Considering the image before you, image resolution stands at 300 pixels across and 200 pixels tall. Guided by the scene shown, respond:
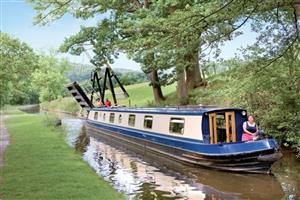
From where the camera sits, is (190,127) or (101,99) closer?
(190,127)

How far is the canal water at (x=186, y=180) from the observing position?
396 inches

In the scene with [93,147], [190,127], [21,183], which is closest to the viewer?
[21,183]

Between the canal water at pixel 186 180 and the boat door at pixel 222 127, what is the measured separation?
4.02 ft

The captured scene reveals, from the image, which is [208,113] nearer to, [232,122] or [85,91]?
[232,122]

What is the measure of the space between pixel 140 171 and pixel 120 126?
8751mm

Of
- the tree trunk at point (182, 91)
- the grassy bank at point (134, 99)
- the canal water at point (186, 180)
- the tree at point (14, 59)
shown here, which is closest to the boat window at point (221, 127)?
the canal water at point (186, 180)

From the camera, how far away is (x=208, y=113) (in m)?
13.6

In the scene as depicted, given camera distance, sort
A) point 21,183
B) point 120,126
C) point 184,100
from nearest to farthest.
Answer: point 21,183, point 120,126, point 184,100

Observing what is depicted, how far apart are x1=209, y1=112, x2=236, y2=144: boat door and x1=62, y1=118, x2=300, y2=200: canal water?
4.02 ft

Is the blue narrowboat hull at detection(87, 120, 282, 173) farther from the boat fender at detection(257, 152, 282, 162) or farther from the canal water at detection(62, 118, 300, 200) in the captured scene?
the canal water at detection(62, 118, 300, 200)

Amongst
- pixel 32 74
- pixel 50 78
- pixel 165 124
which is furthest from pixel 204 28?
pixel 50 78

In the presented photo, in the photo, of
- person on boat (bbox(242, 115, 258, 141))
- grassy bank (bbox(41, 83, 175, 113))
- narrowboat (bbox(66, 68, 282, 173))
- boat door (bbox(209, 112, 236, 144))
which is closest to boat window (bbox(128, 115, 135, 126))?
narrowboat (bbox(66, 68, 282, 173))

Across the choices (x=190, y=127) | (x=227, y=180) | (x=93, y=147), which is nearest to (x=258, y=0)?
(x=227, y=180)

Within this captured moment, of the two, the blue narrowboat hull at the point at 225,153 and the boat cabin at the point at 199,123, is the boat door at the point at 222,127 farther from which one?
the blue narrowboat hull at the point at 225,153
